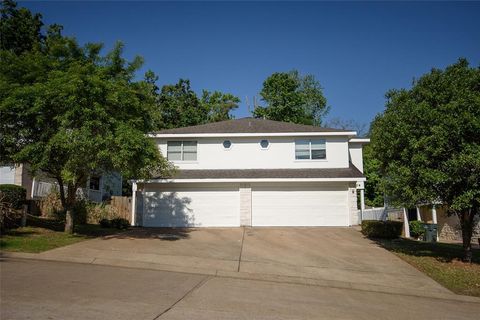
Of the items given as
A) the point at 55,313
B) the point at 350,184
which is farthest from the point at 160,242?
the point at 350,184

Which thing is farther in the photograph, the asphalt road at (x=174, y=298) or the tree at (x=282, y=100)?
the tree at (x=282, y=100)

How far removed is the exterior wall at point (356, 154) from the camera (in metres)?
25.3

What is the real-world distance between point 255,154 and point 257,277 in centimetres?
1296

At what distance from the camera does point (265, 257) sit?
14141 millimetres

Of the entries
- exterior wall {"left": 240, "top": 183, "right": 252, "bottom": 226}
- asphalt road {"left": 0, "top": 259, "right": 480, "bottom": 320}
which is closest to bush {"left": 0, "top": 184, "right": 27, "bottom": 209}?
asphalt road {"left": 0, "top": 259, "right": 480, "bottom": 320}

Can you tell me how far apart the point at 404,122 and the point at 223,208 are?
36.9 feet

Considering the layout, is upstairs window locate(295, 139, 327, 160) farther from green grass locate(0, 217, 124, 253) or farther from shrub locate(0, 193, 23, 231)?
shrub locate(0, 193, 23, 231)

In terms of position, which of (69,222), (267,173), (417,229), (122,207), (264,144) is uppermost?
(264,144)

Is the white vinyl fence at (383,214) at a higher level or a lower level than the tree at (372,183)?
lower

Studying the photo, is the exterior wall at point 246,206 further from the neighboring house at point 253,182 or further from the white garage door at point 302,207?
the white garage door at point 302,207

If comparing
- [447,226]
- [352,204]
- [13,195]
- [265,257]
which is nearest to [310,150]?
[352,204]

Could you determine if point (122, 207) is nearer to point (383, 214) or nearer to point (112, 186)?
point (112, 186)

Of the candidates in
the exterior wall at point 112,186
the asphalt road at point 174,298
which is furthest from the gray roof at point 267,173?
the asphalt road at point 174,298

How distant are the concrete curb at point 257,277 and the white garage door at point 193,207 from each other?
10424 millimetres
